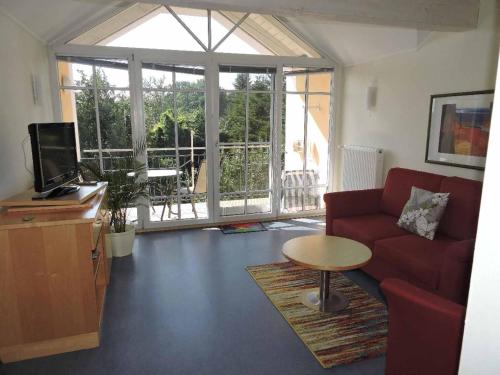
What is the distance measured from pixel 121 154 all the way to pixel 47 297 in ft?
8.16

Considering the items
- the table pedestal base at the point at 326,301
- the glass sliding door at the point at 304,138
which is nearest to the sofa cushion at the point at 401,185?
the table pedestal base at the point at 326,301

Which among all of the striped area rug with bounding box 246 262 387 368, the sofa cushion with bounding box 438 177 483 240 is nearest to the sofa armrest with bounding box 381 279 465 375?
the striped area rug with bounding box 246 262 387 368

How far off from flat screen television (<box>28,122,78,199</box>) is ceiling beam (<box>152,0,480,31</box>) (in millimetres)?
1156

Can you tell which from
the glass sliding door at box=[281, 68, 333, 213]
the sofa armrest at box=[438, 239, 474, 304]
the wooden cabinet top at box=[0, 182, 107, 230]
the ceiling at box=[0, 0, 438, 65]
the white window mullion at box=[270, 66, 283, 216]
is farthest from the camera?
the glass sliding door at box=[281, 68, 333, 213]

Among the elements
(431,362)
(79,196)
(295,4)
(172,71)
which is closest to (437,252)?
(431,362)

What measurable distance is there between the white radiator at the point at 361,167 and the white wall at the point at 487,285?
12.7ft

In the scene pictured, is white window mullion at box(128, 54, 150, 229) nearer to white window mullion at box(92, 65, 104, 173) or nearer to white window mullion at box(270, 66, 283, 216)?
white window mullion at box(92, 65, 104, 173)

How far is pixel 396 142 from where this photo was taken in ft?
13.6

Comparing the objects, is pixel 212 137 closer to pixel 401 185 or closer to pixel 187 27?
pixel 187 27

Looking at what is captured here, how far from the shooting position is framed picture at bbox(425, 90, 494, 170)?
3090 millimetres

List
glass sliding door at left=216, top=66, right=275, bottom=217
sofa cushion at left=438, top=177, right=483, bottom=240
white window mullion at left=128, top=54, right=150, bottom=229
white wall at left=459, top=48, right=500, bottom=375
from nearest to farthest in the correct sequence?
white wall at left=459, top=48, right=500, bottom=375 → sofa cushion at left=438, top=177, right=483, bottom=240 → white window mullion at left=128, top=54, right=150, bottom=229 → glass sliding door at left=216, top=66, right=275, bottom=217

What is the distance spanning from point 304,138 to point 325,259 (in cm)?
284

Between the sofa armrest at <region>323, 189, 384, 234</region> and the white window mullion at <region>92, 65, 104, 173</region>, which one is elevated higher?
the white window mullion at <region>92, 65, 104, 173</region>

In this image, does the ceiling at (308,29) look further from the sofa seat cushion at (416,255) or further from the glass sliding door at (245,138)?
the sofa seat cushion at (416,255)
